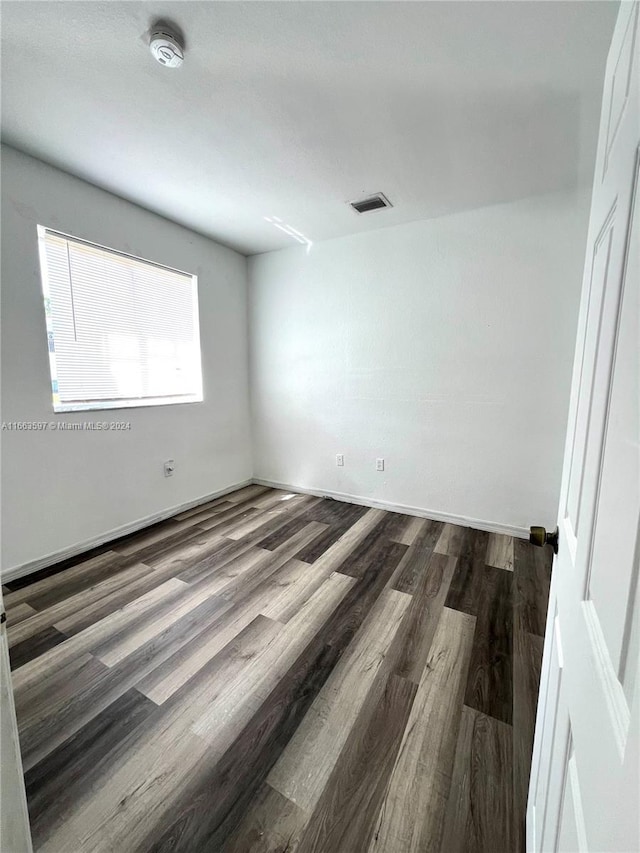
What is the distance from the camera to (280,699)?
53.2 inches

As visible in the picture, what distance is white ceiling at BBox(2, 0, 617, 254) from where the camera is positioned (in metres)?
1.25

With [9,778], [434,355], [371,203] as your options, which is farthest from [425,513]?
[9,778]

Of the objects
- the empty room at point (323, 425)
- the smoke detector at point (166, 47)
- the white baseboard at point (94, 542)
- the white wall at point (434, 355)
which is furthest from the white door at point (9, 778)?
the white wall at point (434, 355)

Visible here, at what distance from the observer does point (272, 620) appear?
1798mm

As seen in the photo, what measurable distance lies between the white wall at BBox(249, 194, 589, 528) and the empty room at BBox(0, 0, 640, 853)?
0.02 meters

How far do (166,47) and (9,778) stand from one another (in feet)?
7.57

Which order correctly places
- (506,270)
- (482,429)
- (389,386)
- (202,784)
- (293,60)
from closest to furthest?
1. (202,784)
2. (293,60)
3. (506,270)
4. (482,429)
5. (389,386)

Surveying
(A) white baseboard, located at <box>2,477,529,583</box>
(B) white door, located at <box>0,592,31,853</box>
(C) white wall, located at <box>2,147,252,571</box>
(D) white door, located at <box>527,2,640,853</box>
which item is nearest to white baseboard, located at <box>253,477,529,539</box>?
(A) white baseboard, located at <box>2,477,529,583</box>

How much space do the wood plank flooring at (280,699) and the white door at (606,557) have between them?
407 millimetres

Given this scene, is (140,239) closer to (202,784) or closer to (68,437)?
(68,437)

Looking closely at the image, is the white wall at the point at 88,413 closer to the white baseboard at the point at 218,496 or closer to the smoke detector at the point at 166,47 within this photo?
the white baseboard at the point at 218,496

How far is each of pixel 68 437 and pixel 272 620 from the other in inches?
74.2

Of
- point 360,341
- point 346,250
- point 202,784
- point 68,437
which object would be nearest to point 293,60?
point 346,250

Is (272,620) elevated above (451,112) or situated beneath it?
situated beneath
